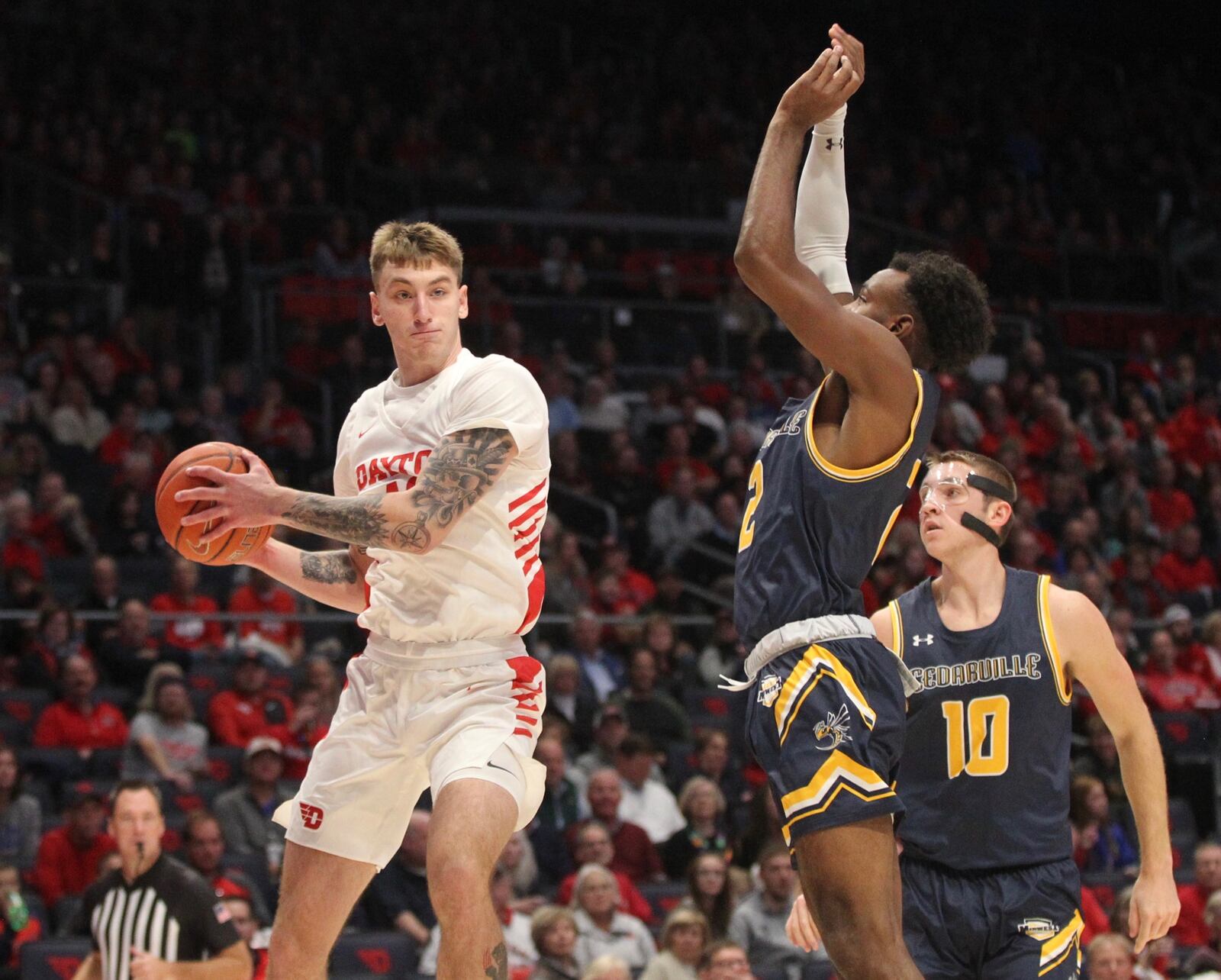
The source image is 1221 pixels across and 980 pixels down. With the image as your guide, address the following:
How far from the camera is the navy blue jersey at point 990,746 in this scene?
16.9 feet

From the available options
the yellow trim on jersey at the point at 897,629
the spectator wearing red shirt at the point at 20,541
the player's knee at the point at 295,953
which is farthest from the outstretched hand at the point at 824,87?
the spectator wearing red shirt at the point at 20,541

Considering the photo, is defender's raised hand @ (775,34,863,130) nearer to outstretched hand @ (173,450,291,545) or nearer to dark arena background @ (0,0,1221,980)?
outstretched hand @ (173,450,291,545)

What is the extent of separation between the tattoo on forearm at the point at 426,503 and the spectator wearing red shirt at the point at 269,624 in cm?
709

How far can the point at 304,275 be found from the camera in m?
16.4

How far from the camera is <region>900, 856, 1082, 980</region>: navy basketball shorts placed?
502cm

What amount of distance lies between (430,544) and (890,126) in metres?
20.1

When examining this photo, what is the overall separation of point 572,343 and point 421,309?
1160 cm

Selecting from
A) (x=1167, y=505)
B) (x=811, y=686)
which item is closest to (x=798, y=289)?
(x=811, y=686)

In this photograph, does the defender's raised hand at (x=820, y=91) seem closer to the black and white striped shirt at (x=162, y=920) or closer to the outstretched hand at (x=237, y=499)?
the outstretched hand at (x=237, y=499)

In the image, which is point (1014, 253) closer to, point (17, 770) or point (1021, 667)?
point (17, 770)

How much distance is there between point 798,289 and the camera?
4.22m

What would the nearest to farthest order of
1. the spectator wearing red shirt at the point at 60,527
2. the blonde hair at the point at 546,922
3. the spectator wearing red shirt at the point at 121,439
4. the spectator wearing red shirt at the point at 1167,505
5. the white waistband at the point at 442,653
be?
1. the white waistband at the point at 442,653
2. the blonde hair at the point at 546,922
3. the spectator wearing red shirt at the point at 60,527
4. the spectator wearing red shirt at the point at 121,439
5. the spectator wearing red shirt at the point at 1167,505

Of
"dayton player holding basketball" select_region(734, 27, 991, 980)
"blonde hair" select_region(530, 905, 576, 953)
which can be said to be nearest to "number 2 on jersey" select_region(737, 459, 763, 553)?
"dayton player holding basketball" select_region(734, 27, 991, 980)

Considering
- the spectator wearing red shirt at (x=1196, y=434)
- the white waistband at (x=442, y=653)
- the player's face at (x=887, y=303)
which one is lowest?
the white waistband at (x=442, y=653)
